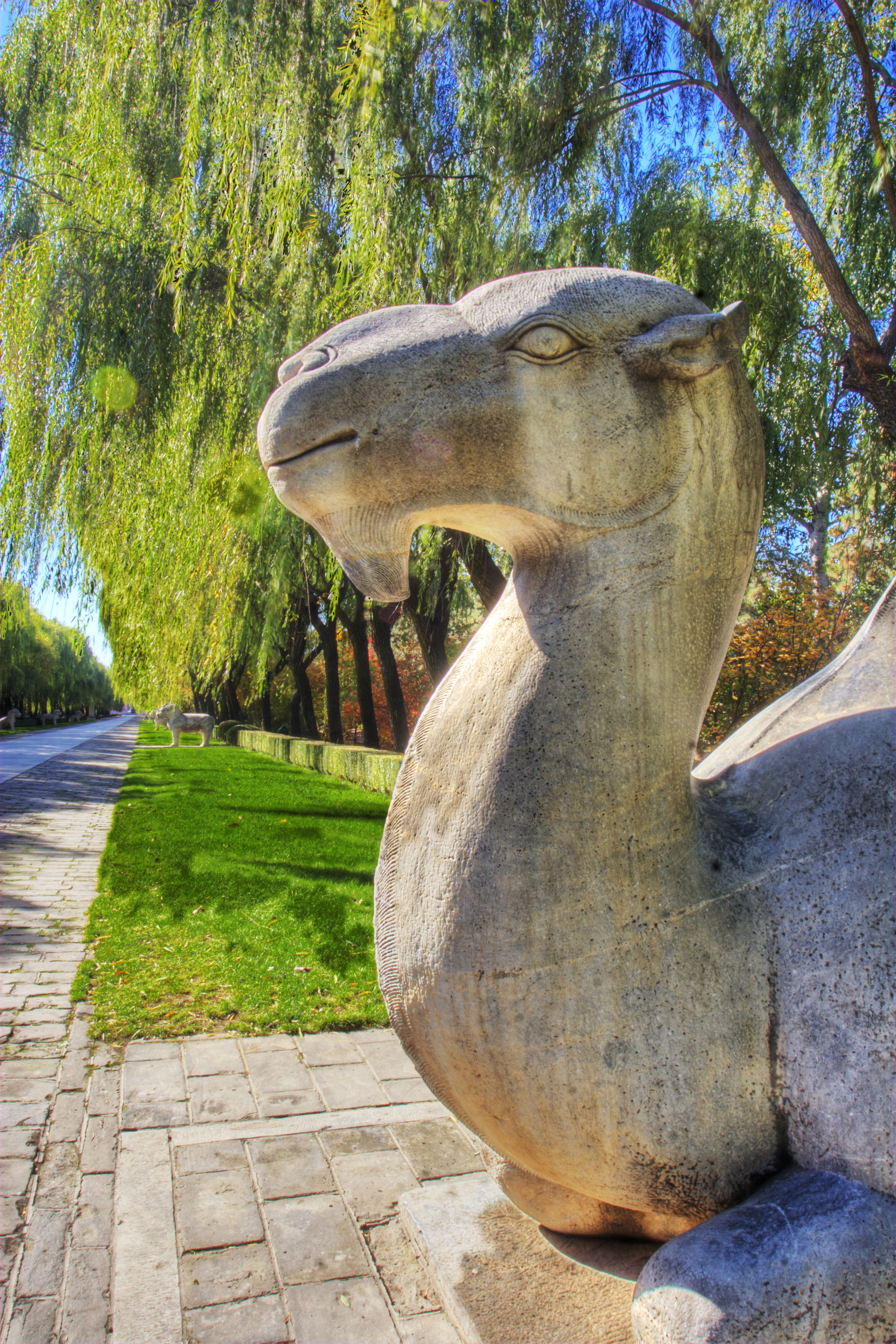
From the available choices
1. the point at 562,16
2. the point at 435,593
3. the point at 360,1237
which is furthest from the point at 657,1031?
the point at 435,593

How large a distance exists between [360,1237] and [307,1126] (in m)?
0.80

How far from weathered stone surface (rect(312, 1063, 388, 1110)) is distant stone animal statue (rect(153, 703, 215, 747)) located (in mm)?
27883

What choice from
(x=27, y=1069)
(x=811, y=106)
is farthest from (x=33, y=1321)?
(x=811, y=106)

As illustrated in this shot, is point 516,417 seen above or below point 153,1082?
above

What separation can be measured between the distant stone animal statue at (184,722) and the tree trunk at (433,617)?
20.5 m

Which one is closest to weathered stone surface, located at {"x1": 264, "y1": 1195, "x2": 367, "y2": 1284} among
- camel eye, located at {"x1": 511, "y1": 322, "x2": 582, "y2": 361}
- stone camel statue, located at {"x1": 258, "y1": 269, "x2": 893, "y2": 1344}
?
stone camel statue, located at {"x1": 258, "y1": 269, "x2": 893, "y2": 1344}

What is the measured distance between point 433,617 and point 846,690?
9894 mm

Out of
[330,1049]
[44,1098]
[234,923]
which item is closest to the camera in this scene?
Answer: [44,1098]

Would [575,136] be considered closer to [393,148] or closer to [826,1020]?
[393,148]

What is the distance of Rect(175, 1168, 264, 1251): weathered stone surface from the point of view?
248 cm

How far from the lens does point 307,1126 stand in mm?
3242

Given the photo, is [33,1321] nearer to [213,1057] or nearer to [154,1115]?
[154,1115]

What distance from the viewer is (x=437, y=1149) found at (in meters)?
3.10

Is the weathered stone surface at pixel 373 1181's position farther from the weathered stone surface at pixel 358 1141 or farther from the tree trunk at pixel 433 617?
the tree trunk at pixel 433 617
